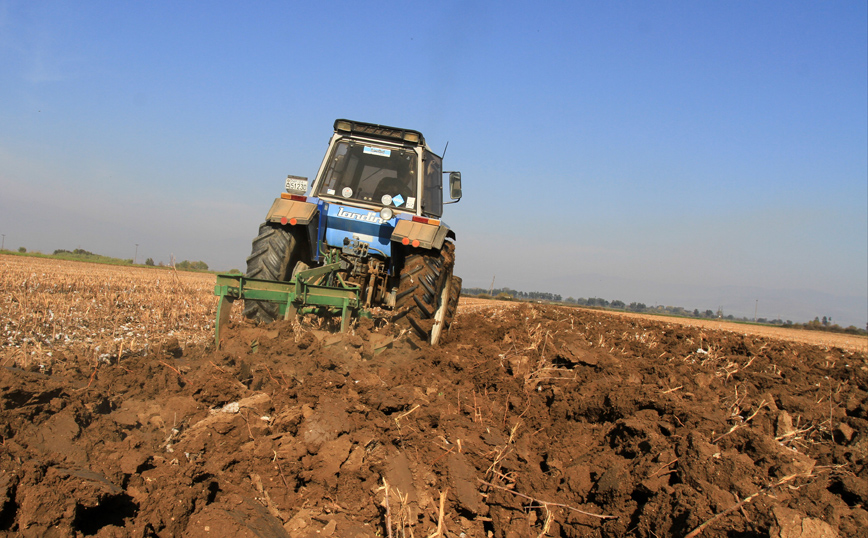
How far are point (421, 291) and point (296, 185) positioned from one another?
172 cm

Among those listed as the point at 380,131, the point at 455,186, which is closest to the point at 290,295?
the point at 380,131

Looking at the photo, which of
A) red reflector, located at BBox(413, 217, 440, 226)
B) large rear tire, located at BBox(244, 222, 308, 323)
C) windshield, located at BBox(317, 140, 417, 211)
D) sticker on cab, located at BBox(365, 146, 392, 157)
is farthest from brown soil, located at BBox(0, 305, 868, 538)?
sticker on cab, located at BBox(365, 146, 392, 157)

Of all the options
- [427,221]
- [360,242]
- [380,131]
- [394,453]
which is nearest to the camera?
[394,453]

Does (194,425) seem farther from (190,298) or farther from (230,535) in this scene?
(190,298)

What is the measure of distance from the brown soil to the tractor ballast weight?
1.70 feet

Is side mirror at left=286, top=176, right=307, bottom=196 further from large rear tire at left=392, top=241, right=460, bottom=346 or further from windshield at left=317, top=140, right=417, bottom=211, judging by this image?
large rear tire at left=392, top=241, right=460, bottom=346

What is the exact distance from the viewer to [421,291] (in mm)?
5355

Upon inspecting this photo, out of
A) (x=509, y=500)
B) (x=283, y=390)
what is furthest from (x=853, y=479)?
(x=283, y=390)

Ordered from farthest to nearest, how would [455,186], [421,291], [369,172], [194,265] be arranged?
[194,265], [455,186], [369,172], [421,291]

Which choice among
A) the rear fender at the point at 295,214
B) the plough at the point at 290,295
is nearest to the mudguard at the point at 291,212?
the rear fender at the point at 295,214

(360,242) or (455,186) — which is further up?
(455,186)

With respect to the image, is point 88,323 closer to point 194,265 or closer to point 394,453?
point 394,453

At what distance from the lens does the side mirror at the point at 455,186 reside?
22.2 feet

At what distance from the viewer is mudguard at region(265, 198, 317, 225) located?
5359mm
